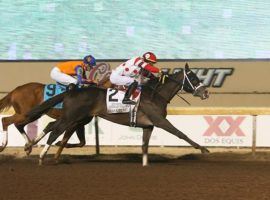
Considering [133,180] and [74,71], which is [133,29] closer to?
[74,71]

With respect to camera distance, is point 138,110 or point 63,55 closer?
point 138,110

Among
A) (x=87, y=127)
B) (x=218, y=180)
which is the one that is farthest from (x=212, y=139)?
(x=218, y=180)

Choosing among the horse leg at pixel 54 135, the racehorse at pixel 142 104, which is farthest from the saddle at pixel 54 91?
the horse leg at pixel 54 135

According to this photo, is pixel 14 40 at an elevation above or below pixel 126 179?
above

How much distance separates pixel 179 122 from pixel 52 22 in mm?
7573

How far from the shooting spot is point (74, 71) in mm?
11727

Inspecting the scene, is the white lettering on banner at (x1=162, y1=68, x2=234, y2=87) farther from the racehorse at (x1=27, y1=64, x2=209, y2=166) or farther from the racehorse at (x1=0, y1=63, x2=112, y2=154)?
the racehorse at (x1=27, y1=64, x2=209, y2=166)

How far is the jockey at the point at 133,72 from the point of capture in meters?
10.6

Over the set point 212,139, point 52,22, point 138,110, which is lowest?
point 212,139

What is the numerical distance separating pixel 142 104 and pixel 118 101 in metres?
0.43

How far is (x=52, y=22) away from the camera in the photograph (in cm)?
1972

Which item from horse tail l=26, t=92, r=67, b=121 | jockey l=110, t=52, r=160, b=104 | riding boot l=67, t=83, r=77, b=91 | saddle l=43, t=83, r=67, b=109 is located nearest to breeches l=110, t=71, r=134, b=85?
jockey l=110, t=52, r=160, b=104

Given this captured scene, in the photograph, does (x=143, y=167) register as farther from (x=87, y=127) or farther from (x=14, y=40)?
(x=14, y=40)

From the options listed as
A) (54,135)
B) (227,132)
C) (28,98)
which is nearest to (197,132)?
(227,132)
